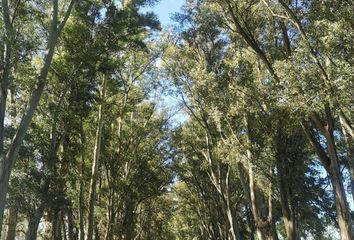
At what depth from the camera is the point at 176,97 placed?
2039 centimetres

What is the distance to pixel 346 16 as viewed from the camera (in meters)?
10.5

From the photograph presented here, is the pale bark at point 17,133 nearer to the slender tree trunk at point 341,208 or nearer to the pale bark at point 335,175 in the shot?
the pale bark at point 335,175

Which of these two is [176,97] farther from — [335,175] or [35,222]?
[335,175]

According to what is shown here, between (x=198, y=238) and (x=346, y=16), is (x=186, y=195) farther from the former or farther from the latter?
(x=346, y=16)

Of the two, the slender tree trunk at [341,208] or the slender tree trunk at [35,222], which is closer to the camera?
the slender tree trunk at [341,208]

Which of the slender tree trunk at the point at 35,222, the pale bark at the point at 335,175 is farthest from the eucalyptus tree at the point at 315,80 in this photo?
the slender tree trunk at the point at 35,222

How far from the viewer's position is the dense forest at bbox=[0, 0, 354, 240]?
1113 cm

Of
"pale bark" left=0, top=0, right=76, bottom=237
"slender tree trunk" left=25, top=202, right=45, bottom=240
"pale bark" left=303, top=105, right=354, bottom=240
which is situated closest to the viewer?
"pale bark" left=0, top=0, right=76, bottom=237

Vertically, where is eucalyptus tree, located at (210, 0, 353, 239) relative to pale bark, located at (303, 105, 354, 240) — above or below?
above

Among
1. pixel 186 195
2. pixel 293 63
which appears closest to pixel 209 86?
pixel 293 63

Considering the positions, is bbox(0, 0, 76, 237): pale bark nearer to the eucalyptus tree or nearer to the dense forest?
the dense forest

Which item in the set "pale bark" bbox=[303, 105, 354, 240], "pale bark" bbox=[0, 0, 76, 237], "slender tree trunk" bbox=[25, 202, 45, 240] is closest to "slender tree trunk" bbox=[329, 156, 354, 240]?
"pale bark" bbox=[303, 105, 354, 240]

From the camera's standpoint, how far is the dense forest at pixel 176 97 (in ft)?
36.5

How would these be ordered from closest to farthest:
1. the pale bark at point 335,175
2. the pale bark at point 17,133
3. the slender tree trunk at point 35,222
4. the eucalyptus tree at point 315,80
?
the pale bark at point 17,133
the eucalyptus tree at point 315,80
the pale bark at point 335,175
the slender tree trunk at point 35,222
